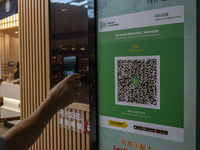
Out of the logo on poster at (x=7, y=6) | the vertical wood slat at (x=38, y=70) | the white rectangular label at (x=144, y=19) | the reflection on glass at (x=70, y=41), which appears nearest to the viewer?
the white rectangular label at (x=144, y=19)

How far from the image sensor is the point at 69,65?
167 centimetres

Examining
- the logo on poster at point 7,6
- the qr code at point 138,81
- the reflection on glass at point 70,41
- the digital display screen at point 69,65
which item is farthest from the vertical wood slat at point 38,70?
the logo on poster at point 7,6

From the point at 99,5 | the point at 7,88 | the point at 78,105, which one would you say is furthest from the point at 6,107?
the point at 99,5

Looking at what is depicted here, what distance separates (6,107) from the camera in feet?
17.9

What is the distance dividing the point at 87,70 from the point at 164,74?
0.60 m

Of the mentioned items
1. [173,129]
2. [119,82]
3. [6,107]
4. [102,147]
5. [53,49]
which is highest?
[53,49]

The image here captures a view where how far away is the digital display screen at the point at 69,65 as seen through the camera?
5.35 ft

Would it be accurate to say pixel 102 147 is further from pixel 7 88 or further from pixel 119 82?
pixel 7 88

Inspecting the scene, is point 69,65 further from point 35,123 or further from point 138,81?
point 35,123

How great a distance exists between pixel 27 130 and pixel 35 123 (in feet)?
0.16

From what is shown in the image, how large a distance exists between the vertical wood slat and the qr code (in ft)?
1.36

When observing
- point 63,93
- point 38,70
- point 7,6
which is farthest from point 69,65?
point 7,6

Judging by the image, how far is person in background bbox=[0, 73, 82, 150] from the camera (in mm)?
884

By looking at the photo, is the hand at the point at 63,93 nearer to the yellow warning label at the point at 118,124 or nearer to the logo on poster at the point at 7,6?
the yellow warning label at the point at 118,124
